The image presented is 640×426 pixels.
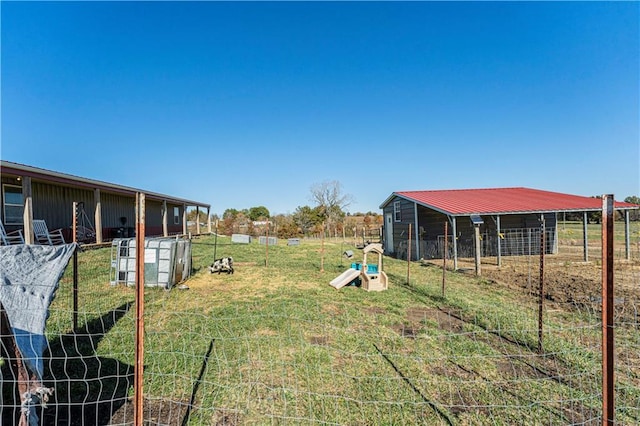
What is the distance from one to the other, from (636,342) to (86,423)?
7.09 m

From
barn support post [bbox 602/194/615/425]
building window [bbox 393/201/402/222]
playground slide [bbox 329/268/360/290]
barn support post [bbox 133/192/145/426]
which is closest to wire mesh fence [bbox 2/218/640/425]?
playground slide [bbox 329/268/360/290]

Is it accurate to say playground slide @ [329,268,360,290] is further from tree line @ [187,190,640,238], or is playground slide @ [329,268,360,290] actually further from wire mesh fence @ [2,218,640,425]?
tree line @ [187,190,640,238]

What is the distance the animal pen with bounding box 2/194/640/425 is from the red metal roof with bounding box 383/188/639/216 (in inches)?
236

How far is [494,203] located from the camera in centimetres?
1469

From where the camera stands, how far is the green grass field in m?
3.11

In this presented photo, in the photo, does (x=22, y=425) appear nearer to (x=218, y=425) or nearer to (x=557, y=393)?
(x=218, y=425)

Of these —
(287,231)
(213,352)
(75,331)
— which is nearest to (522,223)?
(213,352)

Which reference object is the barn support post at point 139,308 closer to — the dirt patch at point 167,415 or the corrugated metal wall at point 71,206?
the dirt patch at point 167,415

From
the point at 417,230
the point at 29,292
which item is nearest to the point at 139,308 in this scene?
the point at 29,292

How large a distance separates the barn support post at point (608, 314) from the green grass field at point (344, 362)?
0.54 metres

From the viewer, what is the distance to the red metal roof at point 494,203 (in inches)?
522

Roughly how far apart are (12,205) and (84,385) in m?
13.7

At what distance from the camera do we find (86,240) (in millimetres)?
15086

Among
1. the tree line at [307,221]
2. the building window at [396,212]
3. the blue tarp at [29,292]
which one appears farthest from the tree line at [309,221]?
the blue tarp at [29,292]
